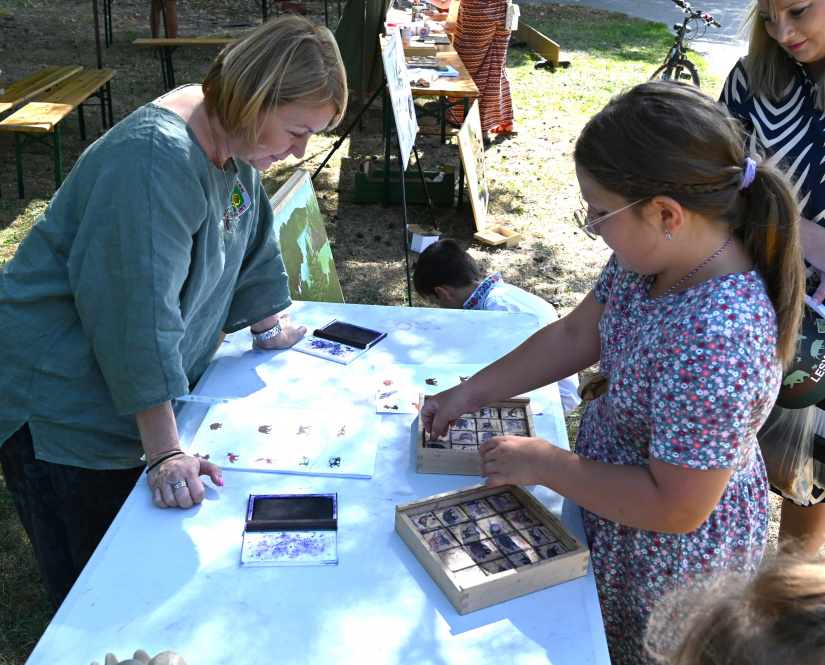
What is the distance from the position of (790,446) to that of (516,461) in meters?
1.04

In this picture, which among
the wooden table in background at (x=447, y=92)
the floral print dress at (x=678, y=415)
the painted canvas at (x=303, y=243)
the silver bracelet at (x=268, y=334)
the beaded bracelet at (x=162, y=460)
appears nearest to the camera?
the floral print dress at (x=678, y=415)

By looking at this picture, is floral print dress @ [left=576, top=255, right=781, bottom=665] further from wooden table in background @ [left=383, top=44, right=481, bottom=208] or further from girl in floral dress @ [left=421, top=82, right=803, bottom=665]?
wooden table in background @ [left=383, top=44, right=481, bottom=208]

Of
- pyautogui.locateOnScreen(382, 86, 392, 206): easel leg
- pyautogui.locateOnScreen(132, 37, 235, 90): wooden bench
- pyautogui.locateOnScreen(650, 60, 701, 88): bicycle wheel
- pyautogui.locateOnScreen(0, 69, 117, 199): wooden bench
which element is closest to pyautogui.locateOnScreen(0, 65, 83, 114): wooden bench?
pyautogui.locateOnScreen(0, 69, 117, 199): wooden bench

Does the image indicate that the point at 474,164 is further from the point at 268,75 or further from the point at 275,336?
the point at 268,75

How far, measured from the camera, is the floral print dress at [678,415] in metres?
1.26

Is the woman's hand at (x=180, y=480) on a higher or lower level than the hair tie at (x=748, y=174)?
lower

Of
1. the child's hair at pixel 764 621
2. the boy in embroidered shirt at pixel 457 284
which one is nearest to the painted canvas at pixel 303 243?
the boy in embroidered shirt at pixel 457 284

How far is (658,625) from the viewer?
1.44 m

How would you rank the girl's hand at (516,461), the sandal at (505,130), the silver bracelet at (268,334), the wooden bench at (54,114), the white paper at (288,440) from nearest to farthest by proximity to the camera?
the girl's hand at (516,461)
the white paper at (288,440)
the silver bracelet at (268,334)
the wooden bench at (54,114)
the sandal at (505,130)

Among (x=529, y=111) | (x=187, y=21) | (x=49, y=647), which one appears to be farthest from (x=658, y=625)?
(x=187, y=21)

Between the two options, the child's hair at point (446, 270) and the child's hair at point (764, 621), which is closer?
the child's hair at point (764, 621)

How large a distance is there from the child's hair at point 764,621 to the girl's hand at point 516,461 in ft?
1.91

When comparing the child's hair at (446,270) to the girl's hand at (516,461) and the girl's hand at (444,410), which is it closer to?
the girl's hand at (444,410)

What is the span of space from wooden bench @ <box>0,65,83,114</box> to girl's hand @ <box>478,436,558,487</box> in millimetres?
5264
